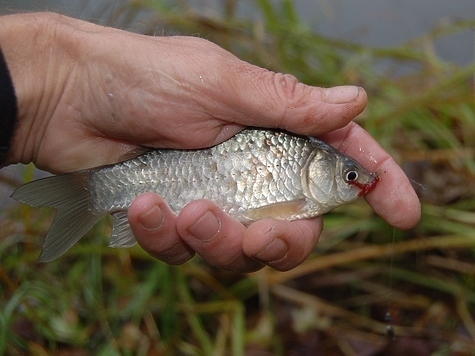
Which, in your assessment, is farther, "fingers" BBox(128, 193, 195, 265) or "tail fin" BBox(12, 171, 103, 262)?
"tail fin" BBox(12, 171, 103, 262)

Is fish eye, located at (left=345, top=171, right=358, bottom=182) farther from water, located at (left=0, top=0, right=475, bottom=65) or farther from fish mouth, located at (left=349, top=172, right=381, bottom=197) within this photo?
water, located at (left=0, top=0, right=475, bottom=65)

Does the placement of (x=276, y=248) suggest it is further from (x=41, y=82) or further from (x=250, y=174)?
(x=41, y=82)

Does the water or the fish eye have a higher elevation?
the fish eye

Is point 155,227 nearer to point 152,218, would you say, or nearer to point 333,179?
point 152,218

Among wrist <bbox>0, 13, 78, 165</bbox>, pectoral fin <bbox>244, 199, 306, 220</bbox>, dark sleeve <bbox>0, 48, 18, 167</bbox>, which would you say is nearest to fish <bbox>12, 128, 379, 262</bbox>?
pectoral fin <bbox>244, 199, 306, 220</bbox>

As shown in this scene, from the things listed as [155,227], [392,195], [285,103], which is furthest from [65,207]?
[392,195]

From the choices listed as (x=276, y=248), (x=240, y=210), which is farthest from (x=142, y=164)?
(x=276, y=248)
